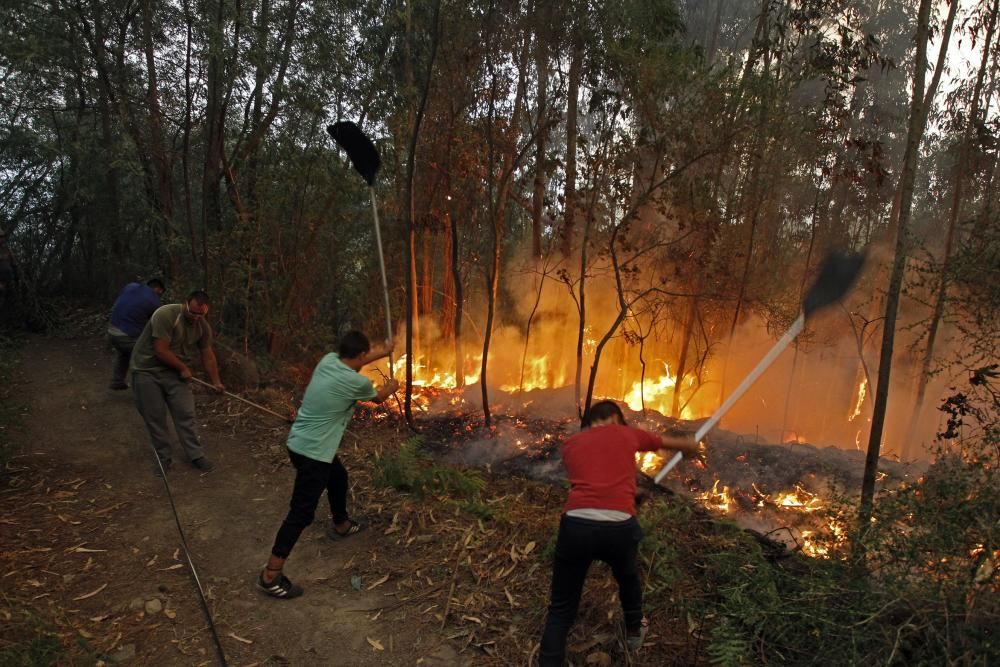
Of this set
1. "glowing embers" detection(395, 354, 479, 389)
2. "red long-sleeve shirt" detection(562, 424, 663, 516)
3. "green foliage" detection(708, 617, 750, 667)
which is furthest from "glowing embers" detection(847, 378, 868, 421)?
"red long-sleeve shirt" detection(562, 424, 663, 516)

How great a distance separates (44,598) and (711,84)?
292 inches

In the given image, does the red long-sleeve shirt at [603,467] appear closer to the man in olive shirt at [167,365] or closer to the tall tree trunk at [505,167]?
the man in olive shirt at [167,365]

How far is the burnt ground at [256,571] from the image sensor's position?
3498mm

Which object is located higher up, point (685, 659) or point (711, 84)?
point (711, 84)

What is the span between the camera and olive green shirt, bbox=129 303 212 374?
5348 mm

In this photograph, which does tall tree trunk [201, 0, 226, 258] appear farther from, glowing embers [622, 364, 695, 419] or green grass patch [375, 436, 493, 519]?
glowing embers [622, 364, 695, 419]

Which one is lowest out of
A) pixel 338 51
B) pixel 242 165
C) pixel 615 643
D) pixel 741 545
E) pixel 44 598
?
pixel 44 598

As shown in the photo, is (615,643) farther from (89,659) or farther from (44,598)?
(44,598)

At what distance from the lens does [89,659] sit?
3223mm

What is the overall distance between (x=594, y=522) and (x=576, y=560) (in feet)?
0.77

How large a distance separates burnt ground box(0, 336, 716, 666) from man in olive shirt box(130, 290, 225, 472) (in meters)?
0.54

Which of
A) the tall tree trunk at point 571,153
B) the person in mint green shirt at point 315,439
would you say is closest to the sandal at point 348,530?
the person in mint green shirt at point 315,439

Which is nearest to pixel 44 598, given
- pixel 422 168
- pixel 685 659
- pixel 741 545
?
pixel 685 659

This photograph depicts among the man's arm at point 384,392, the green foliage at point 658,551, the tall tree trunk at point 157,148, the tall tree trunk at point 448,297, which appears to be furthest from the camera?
the tall tree trunk at point 448,297
